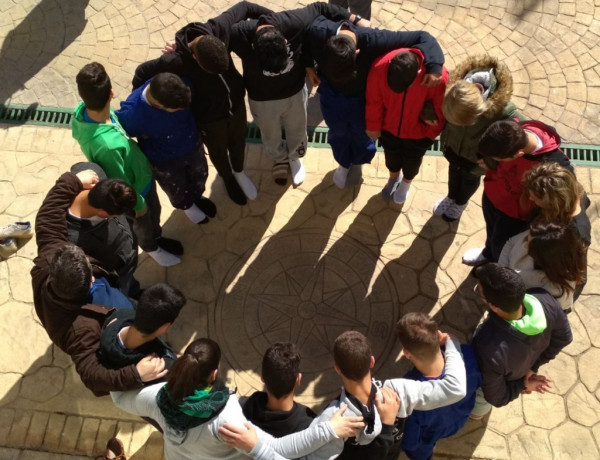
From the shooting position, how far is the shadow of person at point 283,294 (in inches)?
190

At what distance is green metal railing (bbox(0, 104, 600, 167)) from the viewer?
563 centimetres

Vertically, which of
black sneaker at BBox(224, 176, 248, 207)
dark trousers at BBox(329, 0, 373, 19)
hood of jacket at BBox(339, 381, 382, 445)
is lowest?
black sneaker at BBox(224, 176, 248, 207)

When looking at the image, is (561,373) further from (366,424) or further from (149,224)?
(149,224)

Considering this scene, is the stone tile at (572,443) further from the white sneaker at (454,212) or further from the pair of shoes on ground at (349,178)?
the pair of shoes on ground at (349,178)

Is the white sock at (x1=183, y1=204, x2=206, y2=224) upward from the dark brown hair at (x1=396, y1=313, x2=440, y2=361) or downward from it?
downward

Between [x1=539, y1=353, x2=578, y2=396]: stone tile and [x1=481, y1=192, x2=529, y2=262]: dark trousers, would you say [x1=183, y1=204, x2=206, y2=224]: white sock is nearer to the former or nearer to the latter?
[x1=481, y1=192, x2=529, y2=262]: dark trousers

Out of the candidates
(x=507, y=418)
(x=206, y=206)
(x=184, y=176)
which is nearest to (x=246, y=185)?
(x=206, y=206)

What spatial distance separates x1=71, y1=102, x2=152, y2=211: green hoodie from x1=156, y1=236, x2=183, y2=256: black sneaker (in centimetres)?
107

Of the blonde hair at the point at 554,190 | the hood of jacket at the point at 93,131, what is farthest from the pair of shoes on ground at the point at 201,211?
the blonde hair at the point at 554,190

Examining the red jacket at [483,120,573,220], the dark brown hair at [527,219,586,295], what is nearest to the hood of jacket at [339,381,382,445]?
the dark brown hair at [527,219,586,295]

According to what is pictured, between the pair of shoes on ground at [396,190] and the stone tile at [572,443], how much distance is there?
235 centimetres

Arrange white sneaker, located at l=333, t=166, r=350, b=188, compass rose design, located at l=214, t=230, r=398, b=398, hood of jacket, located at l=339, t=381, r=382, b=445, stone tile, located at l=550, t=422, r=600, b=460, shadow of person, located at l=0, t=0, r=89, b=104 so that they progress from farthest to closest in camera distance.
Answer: shadow of person, located at l=0, t=0, r=89, b=104, white sneaker, located at l=333, t=166, r=350, b=188, compass rose design, located at l=214, t=230, r=398, b=398, stone tile, located at l=550, t=422, r=600, b=460, hood of jacket, located at l=339, t=381, r=382, b=445

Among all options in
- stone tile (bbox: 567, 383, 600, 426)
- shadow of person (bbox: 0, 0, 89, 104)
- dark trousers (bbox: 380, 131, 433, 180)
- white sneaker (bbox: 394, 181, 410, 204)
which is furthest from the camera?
shadow of person (bbox: 0, 0, 89, 104)

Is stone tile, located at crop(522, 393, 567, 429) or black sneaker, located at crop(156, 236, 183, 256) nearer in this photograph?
stone tile, located at crop(522, 393, 567, 429)
